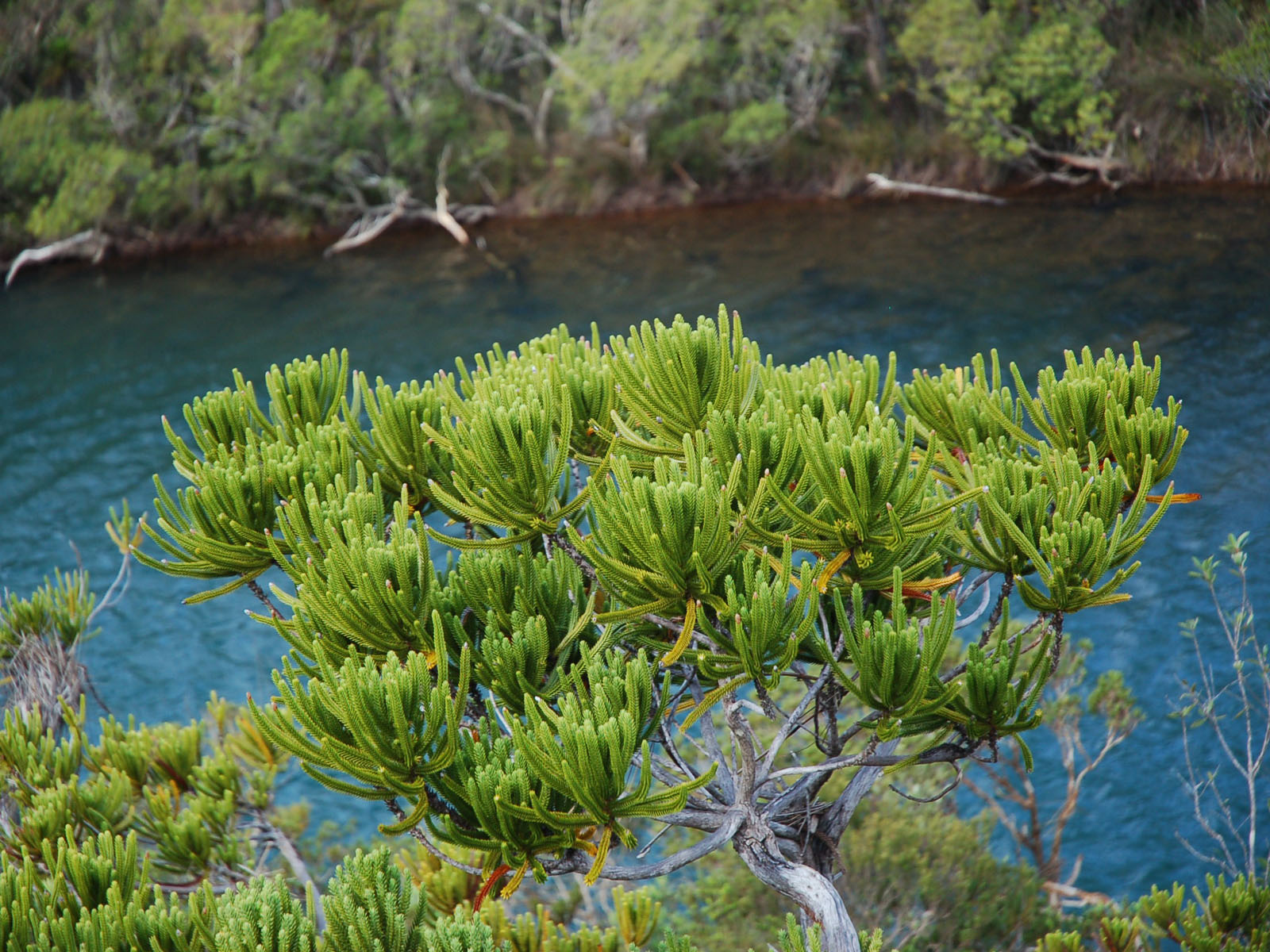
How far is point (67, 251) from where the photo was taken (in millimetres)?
27703

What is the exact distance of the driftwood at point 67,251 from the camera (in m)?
26.2

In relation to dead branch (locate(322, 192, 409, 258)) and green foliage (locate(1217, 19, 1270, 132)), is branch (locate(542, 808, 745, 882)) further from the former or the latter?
dead branch (locate(322, 192, 409, 258))

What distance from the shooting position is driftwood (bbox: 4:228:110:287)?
26.2 metres

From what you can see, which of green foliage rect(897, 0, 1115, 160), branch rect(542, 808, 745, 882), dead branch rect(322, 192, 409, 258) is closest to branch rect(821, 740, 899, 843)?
branch rect(542, 808, 745, 882)

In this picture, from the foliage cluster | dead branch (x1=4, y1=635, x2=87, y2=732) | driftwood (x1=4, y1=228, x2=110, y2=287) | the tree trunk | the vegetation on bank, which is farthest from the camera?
driftwood (x1=4, y1=228, x2=110, y2=287)

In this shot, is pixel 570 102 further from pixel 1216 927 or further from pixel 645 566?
pixel 645 566

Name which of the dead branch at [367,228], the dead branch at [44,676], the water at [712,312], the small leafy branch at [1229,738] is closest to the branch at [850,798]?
the dead branch at [44,676]

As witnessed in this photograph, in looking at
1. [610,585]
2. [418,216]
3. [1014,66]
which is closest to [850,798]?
[610,585]

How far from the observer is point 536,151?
1156 inches

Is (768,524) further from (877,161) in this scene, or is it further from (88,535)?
(877,161)

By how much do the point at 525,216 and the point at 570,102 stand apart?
4.16 metres

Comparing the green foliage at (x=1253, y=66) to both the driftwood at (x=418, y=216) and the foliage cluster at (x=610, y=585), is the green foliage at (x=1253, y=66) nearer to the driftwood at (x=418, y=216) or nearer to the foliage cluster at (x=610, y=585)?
the driftwood at (x=418, y=216)

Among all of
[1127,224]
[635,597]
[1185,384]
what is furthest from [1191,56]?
[635,597]

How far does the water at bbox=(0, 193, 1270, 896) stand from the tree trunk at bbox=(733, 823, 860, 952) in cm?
698
